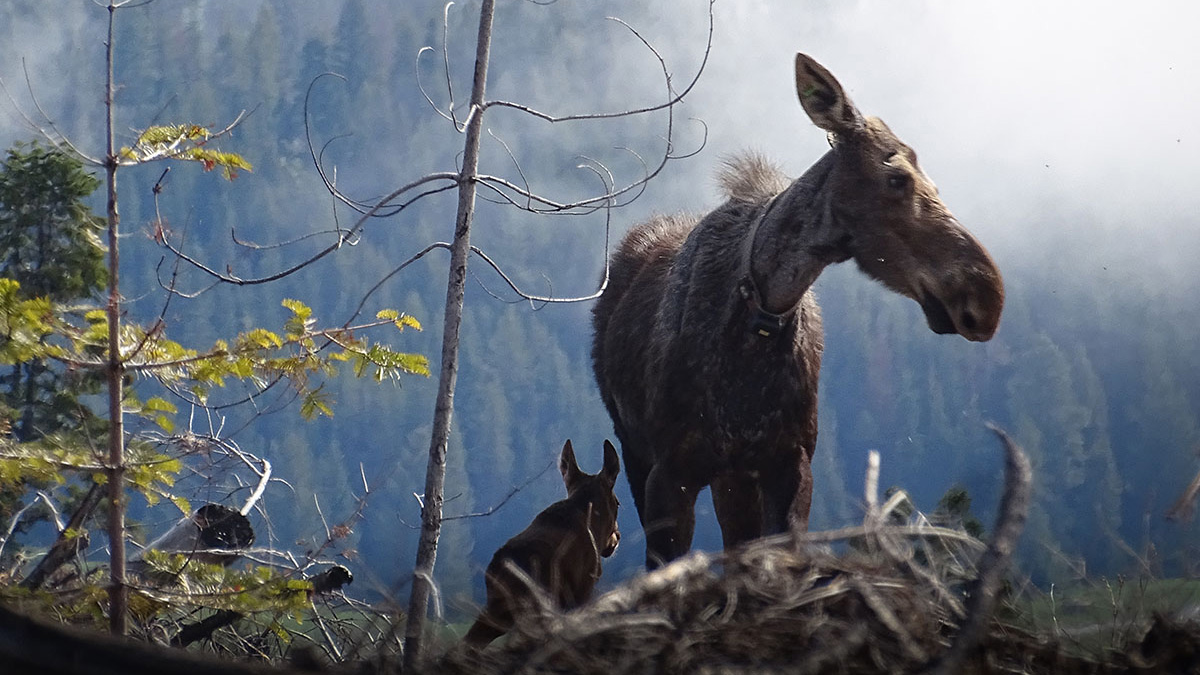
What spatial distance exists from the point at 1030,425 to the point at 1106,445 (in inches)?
33.9

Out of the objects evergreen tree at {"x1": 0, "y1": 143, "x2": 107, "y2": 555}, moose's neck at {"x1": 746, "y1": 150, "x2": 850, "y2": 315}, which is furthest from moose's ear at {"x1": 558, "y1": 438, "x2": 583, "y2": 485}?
evergreen tree at {"x1": 0, "y1": 143, "x2": 107, "y2": 555}

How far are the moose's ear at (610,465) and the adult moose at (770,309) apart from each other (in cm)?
16

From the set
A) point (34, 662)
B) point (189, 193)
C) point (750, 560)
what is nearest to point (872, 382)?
point (189, 193)

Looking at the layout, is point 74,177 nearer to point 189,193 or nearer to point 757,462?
point 757,462

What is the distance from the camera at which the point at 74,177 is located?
352 inches

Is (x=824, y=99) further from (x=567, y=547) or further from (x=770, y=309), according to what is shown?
(x=567, y=547)

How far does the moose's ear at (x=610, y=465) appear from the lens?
4.93 meters

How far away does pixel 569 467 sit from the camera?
16.9 feet

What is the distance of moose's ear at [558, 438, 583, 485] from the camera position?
16.7 feet

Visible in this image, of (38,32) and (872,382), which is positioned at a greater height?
(38,32)

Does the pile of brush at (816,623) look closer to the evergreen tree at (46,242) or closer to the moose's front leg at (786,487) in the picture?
the moose's front leg at (786,487)

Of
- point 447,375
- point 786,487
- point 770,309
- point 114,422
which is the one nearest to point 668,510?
point 786,487

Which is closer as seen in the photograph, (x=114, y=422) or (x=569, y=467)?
(x=114, y=422)

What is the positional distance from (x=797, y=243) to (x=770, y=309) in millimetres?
280
